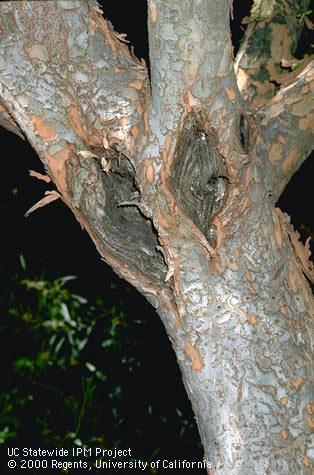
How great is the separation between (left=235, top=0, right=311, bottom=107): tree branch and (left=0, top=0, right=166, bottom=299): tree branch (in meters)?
0.54

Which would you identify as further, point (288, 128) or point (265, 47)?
point (265, 47)

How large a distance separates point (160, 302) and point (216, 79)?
1.53 feet

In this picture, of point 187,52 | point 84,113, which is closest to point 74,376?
point 84,113

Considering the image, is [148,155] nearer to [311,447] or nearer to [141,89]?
[141,89]

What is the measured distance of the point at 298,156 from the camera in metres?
1.68

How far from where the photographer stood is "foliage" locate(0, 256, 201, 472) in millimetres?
3180

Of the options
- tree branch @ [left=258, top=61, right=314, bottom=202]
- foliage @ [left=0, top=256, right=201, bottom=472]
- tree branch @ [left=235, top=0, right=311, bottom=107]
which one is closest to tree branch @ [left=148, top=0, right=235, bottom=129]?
tree branch @ [left=258, top=61, right=314, bottom=202]

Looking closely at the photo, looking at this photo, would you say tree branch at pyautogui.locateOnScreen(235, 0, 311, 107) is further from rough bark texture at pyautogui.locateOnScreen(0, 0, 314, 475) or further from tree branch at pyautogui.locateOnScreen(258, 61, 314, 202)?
rough bark texture at pyautogui.locateOnScreen(0, 0, 314, 475)

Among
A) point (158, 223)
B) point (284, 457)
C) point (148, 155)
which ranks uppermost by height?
point (148, 155)

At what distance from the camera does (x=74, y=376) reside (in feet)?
11.0

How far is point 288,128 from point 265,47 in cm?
46

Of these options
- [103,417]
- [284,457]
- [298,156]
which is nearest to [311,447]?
[284,457]

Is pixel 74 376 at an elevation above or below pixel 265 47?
below

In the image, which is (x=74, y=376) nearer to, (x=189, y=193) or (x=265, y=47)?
(x=265, y=47)
